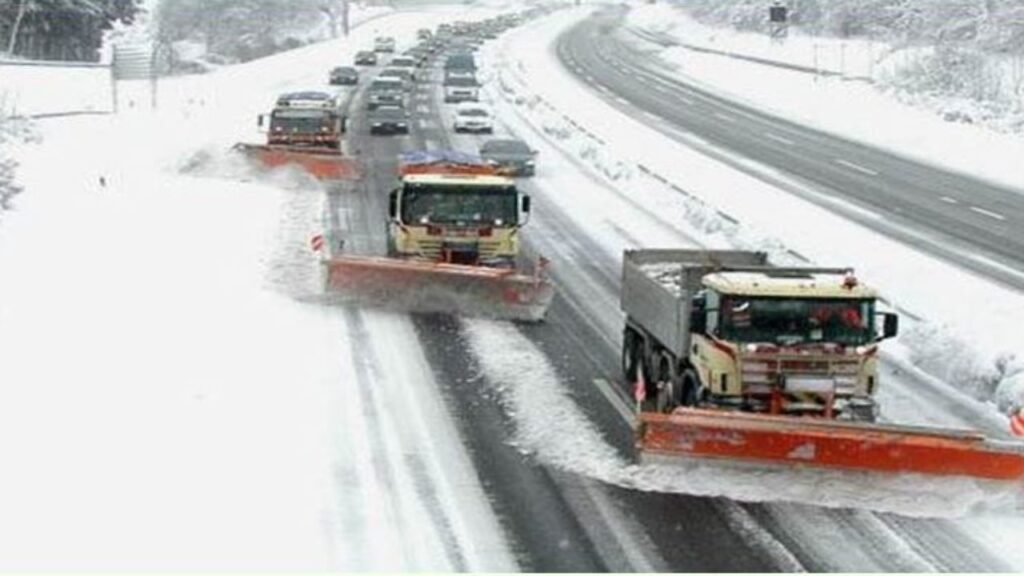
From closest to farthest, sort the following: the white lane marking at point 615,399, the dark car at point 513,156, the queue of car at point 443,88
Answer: the white lane marking at point 615,399 → the dark car at point 513,156 → the queue of car at point 443,88

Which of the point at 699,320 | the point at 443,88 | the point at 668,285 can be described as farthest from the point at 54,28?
the point at 699,320

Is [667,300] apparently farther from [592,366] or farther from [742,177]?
[742,177]

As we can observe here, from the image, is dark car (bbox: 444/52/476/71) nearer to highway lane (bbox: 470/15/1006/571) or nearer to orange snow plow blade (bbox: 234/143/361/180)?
orange snow plow blade (bbox: 234/143/361/180)

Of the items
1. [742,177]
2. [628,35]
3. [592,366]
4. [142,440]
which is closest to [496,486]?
[142,440]

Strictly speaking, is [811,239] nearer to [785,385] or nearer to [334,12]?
[785,385]

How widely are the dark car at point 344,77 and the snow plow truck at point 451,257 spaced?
55256mm

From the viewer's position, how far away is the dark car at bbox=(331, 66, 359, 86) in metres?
82.2

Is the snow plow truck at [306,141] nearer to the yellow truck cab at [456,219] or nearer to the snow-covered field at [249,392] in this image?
the snow-covered field at [249,392]

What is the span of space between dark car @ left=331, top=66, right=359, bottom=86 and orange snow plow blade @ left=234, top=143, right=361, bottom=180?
134 ft

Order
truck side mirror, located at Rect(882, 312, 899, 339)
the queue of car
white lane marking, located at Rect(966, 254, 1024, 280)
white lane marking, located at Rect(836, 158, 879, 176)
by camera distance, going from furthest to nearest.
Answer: white lane marking, located at Rect(836, 158, 879, 176)
the queue of car
white lane marking, located at Rect(966, 254, 1024, 280)
truck side mirror, located at Rect(882, 312, 899, 339)

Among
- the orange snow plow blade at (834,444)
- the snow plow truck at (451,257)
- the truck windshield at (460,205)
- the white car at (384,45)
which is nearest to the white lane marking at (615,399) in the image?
the orange snow plow blade at (834,444)

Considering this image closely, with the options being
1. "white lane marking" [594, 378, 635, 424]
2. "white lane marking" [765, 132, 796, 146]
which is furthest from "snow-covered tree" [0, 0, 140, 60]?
"white lane marking" [594, 378, 635, 424]

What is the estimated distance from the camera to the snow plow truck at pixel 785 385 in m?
14.8

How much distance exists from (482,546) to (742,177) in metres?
33.2
